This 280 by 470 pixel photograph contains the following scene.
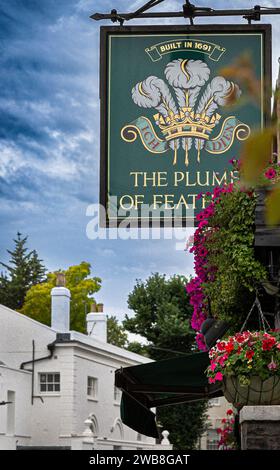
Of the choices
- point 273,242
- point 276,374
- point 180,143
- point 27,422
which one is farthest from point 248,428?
point 27,422

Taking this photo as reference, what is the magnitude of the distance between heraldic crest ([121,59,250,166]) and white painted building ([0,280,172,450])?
1177 inches

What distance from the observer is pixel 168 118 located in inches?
368

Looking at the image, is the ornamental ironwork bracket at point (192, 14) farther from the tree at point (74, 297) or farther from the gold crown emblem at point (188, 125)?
the tree at point (74, 297)

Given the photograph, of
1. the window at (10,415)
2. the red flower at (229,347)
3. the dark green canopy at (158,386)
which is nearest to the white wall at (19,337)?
the window at (10,415)

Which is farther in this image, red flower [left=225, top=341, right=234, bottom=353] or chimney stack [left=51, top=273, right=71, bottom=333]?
chimney stack [left=51, top=273, right=71, bottom=333]

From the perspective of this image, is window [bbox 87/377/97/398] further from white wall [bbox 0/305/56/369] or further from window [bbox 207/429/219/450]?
window [bbox 207/429/219/450]

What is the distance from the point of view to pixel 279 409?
656cm

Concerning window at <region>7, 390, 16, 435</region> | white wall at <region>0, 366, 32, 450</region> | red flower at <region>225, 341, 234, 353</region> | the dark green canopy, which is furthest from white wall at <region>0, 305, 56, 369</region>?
red flower at <region>225, 341, 234, 353</region>

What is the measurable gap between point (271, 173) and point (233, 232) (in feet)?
2.22

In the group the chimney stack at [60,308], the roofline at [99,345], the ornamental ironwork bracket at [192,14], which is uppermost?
the chimney stack at [60,308]

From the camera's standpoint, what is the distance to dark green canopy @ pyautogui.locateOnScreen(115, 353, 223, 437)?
9516 millimetres

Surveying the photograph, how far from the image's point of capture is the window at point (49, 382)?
4153 centimetres

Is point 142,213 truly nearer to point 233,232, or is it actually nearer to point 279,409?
point 233,232

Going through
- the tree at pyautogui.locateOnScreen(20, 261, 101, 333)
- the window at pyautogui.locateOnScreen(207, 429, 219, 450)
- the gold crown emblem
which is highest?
the tree at pyautogui.locateOnScreen(20, 261, 101, 333)
